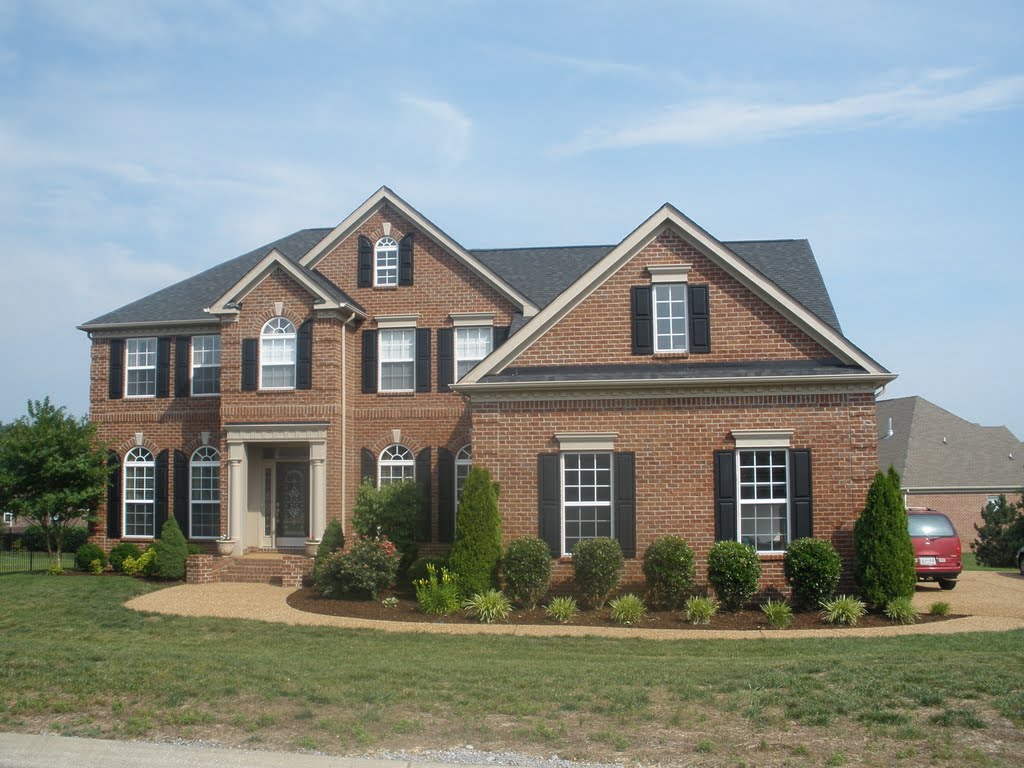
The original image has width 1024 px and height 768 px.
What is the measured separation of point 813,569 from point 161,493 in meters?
16.5

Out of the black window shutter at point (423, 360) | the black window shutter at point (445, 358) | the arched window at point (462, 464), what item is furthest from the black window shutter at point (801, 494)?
the black window shutter at point (423, 360)

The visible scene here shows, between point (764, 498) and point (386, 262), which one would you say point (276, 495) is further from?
point (764, 498)

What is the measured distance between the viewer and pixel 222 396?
23.0 m

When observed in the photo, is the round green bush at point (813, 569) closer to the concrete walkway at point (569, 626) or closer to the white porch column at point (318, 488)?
the concrete walkway at point (569, 626)

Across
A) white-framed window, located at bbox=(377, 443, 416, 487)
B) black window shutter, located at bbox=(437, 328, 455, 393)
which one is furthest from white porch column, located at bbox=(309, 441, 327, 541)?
black window shutter, located at bbox=(437, 328, 455, 393)

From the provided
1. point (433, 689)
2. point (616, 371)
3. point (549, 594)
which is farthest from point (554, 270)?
point (433, 689)

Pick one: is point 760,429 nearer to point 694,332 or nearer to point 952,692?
point 694,332

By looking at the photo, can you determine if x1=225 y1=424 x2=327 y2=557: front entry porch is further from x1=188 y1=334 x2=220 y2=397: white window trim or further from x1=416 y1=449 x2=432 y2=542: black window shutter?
x1=416 y1=449 x2=432 y2=542: black window shutter

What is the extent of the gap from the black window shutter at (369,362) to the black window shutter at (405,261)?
60.4 inches

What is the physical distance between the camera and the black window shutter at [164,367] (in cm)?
2509

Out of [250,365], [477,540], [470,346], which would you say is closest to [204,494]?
[250,365]

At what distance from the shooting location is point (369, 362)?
79.4 ft

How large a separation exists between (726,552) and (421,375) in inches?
389

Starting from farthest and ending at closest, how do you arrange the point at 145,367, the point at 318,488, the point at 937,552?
the point at 145,367 → the point at 318,488 → the point at 937,552
